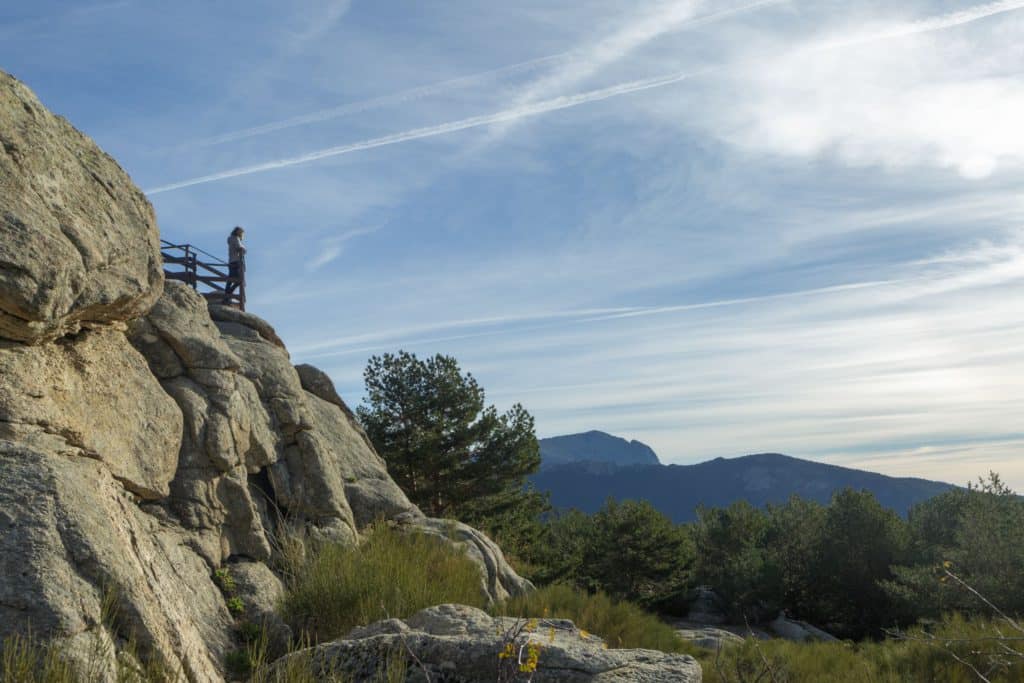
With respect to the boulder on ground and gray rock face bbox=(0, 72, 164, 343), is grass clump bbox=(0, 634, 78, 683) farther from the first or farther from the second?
the boulder on ground

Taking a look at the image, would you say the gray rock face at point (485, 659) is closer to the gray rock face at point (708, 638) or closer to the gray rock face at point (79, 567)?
the gray rock face at point (79, 567)

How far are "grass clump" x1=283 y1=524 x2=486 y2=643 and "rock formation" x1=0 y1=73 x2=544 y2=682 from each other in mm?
454

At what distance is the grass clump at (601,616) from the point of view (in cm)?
1196

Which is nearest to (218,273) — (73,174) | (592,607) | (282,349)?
(282,349)

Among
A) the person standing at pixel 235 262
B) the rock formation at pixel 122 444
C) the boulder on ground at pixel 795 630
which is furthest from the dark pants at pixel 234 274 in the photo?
the boulder on ground at pixel 795 630

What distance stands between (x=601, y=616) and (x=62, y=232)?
354 inches

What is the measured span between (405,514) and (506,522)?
37.8 feet

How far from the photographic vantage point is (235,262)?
60.1 feet

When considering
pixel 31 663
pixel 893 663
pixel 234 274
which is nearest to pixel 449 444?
pixel 234 274

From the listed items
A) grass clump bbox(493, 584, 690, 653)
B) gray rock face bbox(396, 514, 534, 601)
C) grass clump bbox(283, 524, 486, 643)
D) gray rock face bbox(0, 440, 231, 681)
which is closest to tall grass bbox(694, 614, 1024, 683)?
grass clump bbox(493, 584, 690, 653)

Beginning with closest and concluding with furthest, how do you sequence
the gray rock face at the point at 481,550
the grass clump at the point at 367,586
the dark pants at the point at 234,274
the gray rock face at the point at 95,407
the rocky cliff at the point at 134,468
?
the rocky cliff at the point at 134,468, the gray rock face at the point at 95,407, the grass clump at the point at 367,586, the gray rock face at the point at 481,550, the dark pants at the point at 234,274

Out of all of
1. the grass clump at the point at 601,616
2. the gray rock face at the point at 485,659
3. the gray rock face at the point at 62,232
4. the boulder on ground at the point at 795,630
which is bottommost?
the boulder on ground at the point at 795,630

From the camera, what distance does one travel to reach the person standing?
18.2m

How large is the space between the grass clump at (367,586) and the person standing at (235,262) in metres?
8.35
